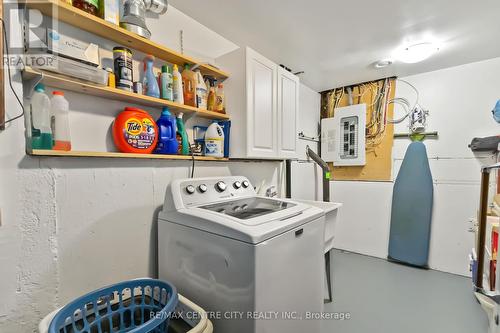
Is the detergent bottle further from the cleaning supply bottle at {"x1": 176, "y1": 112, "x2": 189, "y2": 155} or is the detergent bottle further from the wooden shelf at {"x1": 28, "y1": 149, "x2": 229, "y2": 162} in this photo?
the wooden shelf at {"x1": 28, "y1": 149, "x2": 229, "y2": 162}

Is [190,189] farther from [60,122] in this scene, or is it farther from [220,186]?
[60,122]

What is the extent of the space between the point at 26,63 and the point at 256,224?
1170 millimetres

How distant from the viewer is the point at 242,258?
909mm

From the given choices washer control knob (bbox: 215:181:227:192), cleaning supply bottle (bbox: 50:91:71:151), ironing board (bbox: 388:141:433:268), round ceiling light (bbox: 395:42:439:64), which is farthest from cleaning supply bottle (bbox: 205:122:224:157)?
ironing board (bbox: 388:141:433:268)

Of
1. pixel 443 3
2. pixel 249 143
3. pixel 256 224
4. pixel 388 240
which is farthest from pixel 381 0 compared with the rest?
pixel 388 240

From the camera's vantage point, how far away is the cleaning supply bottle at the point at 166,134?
1368mm

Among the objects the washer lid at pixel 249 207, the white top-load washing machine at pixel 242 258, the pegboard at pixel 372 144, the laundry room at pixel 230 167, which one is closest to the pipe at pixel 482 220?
the laundry room at pixel 230 167

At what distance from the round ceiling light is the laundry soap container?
97.8 inches

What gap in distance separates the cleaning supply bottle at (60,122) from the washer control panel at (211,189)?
56cm

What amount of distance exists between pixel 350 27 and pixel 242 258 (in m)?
2.02

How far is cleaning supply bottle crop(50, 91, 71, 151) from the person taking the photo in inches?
39.4

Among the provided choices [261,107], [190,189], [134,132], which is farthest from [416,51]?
[134,132]

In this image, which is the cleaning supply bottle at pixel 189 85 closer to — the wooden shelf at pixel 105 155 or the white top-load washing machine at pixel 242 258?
the wooden shelf at pixel 105 155

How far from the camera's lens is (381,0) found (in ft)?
5.01
